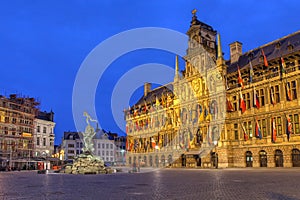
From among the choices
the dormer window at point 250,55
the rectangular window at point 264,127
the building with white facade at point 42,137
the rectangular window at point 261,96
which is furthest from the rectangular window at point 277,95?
the building with white facade at point 42,137

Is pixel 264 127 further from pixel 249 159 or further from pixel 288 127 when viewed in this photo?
pixel 249 159

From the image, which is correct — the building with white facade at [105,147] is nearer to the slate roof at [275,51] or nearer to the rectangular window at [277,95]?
the slate roof at [275,51]

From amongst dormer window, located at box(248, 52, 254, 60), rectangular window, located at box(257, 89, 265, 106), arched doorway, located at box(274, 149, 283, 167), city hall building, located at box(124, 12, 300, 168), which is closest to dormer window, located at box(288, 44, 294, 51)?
city hall building, located at box(124, 12, 300, 168)

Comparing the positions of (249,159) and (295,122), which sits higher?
(295,122)

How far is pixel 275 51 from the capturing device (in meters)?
45.5

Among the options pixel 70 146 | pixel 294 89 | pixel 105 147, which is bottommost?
pixel 105 147

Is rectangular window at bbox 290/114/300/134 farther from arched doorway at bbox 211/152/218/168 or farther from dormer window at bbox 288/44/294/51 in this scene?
arched doorway at bbox 211/152/218/168

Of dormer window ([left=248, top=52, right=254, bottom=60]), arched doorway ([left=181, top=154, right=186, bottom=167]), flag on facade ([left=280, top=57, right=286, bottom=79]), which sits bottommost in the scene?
arched doorway ([left=181, top=154, right=186, bottom=167])

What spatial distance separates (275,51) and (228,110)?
37.1ft

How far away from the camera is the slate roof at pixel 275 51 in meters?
43.1

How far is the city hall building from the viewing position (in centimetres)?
4082

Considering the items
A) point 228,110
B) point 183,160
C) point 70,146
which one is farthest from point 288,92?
point 70,146

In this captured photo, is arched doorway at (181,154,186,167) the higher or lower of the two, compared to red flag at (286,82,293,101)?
lower

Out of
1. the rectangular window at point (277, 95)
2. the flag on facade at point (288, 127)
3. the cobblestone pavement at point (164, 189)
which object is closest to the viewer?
the cobblestone pavement at point (164, 189)
